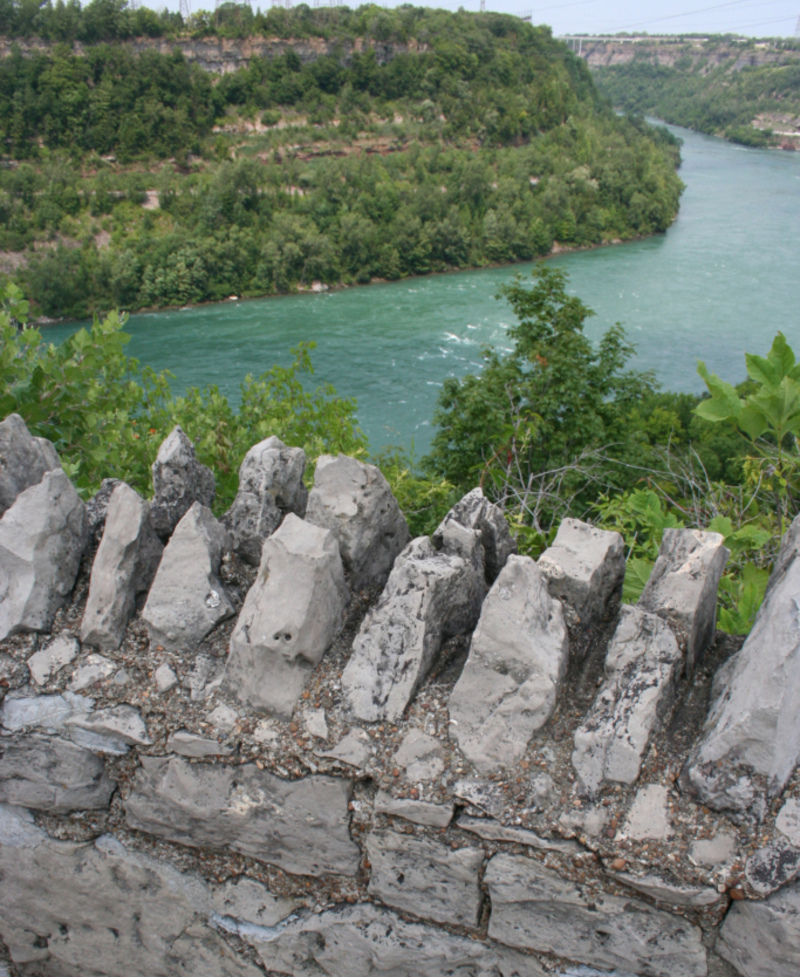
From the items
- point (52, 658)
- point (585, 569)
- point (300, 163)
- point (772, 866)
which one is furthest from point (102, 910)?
point (300, 163)

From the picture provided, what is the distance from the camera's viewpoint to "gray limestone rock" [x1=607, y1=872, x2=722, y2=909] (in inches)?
68.1

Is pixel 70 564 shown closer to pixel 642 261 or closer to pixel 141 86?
pixel 642 261

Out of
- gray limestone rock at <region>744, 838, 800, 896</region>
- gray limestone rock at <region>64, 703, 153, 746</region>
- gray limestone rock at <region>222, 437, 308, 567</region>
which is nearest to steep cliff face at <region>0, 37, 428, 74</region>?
gray limestone rock at <region>222, 437, 308, 567</region>

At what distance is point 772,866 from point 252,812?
1330mm

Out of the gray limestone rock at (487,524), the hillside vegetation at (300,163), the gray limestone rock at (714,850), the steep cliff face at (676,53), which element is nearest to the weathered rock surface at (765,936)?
the gray limestone rock at (714,850)

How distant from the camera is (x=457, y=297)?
40.8 meters

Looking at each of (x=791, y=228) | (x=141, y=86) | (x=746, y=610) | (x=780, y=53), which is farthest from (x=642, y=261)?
(x=780, y=53)

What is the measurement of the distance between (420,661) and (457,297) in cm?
4029

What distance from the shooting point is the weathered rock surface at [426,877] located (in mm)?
1957

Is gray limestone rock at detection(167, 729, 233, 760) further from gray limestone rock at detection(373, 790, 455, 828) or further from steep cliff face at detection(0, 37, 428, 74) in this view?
steep cliff face at detection(0, 37, 428, 74)

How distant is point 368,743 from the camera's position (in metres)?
2.02

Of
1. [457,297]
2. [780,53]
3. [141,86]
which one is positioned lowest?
[457,297]

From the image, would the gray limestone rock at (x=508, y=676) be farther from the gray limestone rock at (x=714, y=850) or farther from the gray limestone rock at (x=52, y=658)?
the gray limestone rock at (x=52, y=658)

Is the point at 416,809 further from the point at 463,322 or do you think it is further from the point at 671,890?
the point at 463,322
